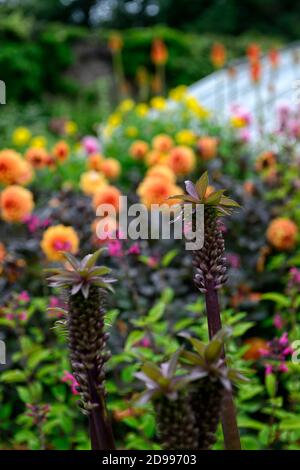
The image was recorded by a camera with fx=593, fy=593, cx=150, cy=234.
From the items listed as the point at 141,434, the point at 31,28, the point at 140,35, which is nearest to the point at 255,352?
the point at 141,434

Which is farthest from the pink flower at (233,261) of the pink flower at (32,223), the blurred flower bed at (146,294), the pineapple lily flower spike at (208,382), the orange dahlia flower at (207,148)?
the orange dahlia flower at (207,148)

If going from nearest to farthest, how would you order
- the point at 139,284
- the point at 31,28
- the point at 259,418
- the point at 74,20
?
the point at 259,418 → the point at 139,284 → the point at 31,28 → the point at 74,20

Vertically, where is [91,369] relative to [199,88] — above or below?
below

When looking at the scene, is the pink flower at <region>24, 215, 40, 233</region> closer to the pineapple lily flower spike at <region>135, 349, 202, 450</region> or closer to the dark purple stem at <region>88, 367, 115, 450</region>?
the dark purple stem at <region>88, 367, 115, 450</region>

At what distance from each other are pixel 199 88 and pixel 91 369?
9283 millimetres

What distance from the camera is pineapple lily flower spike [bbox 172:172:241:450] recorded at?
66 cm

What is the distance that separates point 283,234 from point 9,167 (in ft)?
3.60

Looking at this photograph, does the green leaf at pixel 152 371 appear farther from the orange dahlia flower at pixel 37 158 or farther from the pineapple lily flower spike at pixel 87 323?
the orange dahlia flower at pixel 37 158

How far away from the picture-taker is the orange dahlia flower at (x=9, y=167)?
2.33 metres

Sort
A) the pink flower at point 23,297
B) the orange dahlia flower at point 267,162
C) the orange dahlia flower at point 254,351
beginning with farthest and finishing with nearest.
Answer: the orange dahlia flower at point 267,162 < the orange dahlia flower at point 254,351 < the pink flower at point 23,297

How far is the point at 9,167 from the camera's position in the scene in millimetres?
2338
